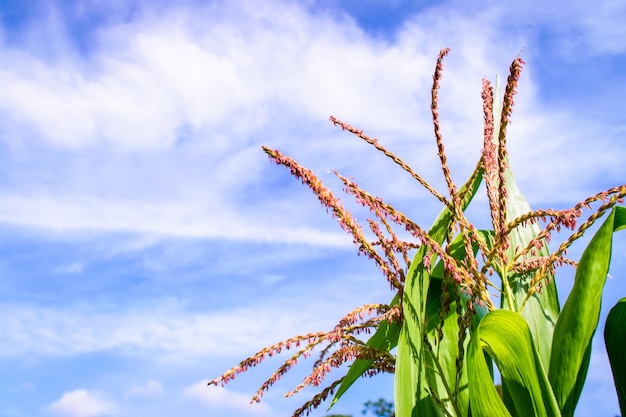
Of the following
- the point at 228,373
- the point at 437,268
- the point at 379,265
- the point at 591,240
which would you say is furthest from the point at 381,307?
the point at 591,240

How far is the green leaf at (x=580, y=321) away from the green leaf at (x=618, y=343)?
0.62 ft

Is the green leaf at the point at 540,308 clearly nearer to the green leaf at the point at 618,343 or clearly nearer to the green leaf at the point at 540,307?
the green leaf at the point at 540,307

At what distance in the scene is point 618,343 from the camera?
2.12 metres

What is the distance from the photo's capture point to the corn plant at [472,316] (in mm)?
1936

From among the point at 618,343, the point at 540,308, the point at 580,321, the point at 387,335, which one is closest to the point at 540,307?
the point at 540,308

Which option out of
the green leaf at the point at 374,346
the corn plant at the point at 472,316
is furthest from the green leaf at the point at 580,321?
the green leaf at the point at 374,346

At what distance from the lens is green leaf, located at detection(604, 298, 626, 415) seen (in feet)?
6.93

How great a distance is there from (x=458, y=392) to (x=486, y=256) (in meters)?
0.44

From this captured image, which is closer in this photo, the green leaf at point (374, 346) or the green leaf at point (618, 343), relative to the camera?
the green leaf at point (618, 343)

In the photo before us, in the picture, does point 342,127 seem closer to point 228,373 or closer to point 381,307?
point 381,307

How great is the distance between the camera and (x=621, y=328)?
2.11 meters

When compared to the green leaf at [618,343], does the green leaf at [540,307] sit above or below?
above

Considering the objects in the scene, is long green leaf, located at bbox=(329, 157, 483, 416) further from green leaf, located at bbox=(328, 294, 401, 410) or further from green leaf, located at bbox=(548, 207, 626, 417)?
green leaf, located at bbox=(548, 207, 626, 417)

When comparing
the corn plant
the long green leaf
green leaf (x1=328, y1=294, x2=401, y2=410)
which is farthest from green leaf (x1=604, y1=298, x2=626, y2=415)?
green leaf (x1=328, y1=294, x2=401, y2=410)
